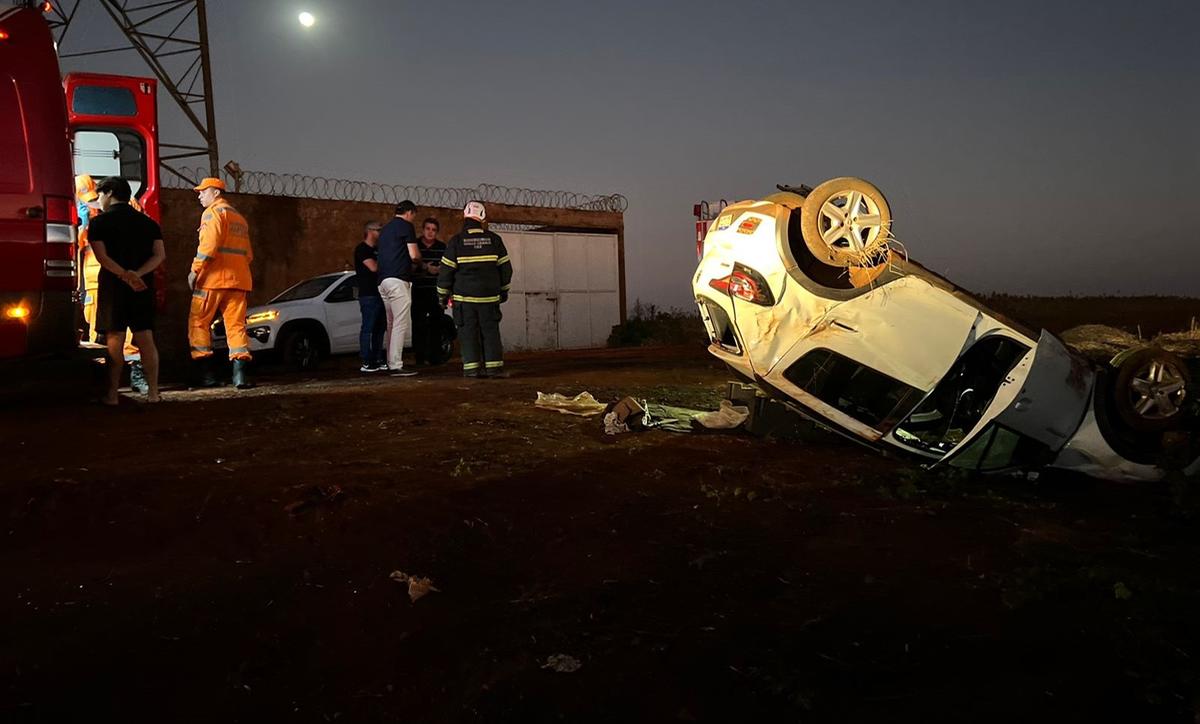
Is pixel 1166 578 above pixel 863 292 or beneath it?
beneath

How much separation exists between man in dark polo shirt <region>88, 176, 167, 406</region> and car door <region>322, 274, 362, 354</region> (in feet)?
14.1

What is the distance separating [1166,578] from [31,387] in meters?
9.56

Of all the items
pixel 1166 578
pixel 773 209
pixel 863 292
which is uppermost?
pixel 773 209

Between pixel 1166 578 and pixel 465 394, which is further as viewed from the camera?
pixel 465 394

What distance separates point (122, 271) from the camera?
6.60m

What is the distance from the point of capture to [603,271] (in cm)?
1812

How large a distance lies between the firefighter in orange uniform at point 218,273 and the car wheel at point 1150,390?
281 inches

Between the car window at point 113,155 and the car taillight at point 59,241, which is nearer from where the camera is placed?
the car taillight at point 59,241

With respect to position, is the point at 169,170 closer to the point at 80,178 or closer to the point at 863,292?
the point at 80,178

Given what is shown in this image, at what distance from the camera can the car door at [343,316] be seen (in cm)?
1130

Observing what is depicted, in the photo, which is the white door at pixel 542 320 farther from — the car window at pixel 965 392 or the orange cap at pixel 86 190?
the car window at pixel 965 392

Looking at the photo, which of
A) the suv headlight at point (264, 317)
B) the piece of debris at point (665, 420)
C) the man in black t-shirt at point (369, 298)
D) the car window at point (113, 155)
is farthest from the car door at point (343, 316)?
the piece of debris at point (665, 420)

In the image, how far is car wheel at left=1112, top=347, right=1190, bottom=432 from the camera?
192 inches

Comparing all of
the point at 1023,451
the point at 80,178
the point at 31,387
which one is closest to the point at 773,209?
the point at 1023,451
